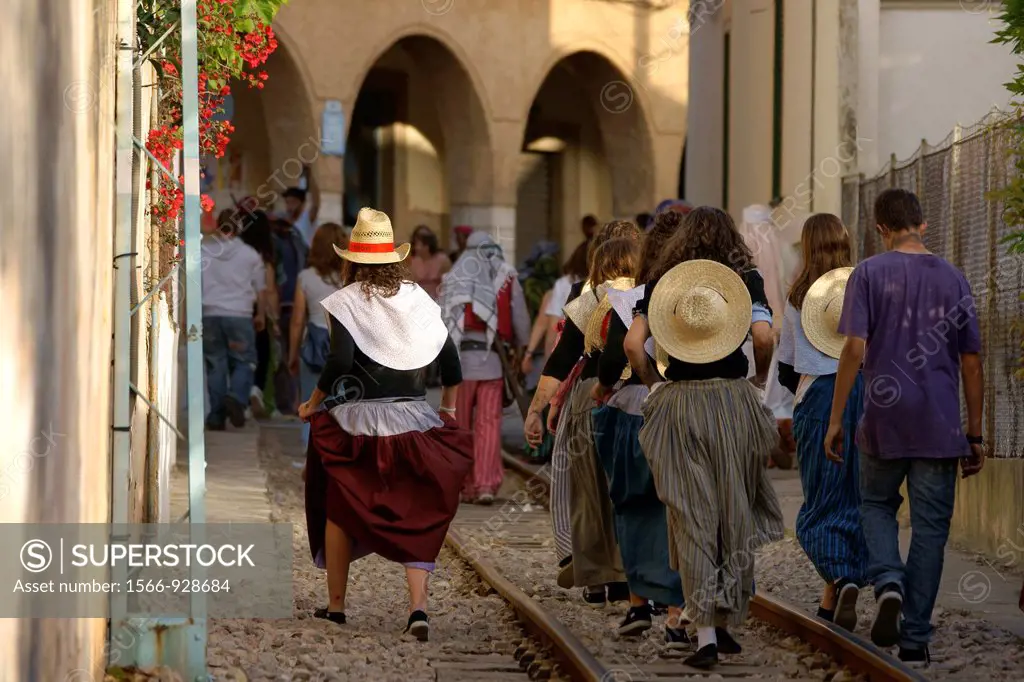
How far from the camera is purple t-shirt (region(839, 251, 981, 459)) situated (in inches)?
303

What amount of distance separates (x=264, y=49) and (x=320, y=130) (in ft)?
54.8

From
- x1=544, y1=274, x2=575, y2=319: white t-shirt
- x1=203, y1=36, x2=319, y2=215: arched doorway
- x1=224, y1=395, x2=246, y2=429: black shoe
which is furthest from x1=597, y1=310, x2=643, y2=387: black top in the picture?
x1=203, y1=36, x2=319, y2=215: arched doorway

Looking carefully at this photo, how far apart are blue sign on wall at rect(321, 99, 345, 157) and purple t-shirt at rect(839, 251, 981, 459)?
1950 centimetres

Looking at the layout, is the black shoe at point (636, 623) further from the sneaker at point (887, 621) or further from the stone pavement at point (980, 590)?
the stone pavement at point (980, 590)

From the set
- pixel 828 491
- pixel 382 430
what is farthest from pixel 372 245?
pixel 828 491

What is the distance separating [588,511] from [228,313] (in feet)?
28.3

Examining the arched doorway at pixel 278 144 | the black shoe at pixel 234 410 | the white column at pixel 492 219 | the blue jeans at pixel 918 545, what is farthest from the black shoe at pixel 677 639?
the white column at pixel 492 219

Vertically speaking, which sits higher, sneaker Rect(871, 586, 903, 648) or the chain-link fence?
the chain-link fence

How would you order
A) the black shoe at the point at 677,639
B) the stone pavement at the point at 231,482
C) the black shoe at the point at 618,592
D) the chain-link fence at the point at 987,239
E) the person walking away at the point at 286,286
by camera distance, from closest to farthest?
the black shoe at the point at 677,639 → the black shoe at the point at 618,592 → the chain-link fence at the point at 987,239 → the stone pavement at the point at 231,482 → the person walking away at the point at 286,286

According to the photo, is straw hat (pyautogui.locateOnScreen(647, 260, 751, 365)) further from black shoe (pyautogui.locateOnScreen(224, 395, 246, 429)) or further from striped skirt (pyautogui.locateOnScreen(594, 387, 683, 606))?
black shoe (pyautogui.locateOnScreen(224, 395, 246, 429))

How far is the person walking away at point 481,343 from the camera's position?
14.1 m

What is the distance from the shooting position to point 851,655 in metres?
7.60

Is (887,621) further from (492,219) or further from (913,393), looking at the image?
(492,219)

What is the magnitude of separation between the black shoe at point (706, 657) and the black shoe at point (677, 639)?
446mm
